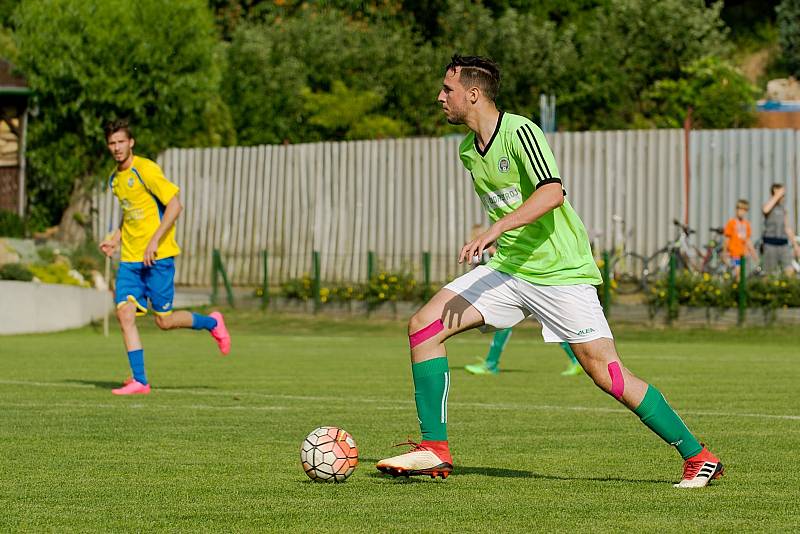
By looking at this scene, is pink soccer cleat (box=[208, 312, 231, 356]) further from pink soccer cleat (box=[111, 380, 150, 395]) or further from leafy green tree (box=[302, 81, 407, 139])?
leafy green tree (box=[302, 81, 407, 139])

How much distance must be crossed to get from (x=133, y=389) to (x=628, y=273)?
1591 cm

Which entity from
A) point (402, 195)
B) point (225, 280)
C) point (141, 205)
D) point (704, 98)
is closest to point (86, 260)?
point (225, 280)

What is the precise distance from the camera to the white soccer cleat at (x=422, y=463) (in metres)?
7.54

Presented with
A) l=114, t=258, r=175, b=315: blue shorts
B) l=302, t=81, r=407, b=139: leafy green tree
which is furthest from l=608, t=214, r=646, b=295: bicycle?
l=114, t=258, r=175, b=315: blue shorts

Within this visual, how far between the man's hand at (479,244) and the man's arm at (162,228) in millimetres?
6321

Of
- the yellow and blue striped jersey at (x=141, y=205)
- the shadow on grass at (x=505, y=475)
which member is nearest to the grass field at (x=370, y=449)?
the shadow on grass at (x=505, y=475)

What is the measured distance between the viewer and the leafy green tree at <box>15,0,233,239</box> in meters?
34.3

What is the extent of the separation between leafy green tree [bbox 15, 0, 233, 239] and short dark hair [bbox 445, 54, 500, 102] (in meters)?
27.3

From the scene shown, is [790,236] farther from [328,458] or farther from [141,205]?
[328,458]

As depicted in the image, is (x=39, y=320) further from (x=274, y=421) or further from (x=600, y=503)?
(x=600, y=503)

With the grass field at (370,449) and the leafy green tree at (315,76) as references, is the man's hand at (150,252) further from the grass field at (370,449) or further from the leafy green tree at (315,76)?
the leafy green tree at (315,76)

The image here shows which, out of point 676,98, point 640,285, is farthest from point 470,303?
point 676,98

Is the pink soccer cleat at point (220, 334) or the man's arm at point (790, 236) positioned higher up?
the man's arm at point (790, 236)

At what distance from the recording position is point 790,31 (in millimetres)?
45000
